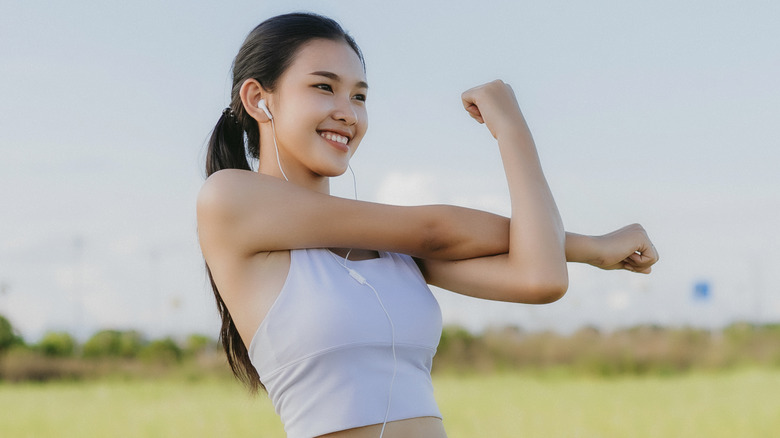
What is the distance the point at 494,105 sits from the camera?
5.84ft

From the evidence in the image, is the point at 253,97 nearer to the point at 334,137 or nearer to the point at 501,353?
the point at 334,137

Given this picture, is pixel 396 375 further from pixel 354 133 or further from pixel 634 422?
pixel 634 422

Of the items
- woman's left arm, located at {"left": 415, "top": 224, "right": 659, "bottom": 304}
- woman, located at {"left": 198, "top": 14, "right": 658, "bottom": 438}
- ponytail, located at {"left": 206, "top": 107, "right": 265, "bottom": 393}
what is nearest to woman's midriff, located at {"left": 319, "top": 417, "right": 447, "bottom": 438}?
woman, located at {"left": 198, "top": 14, "right": 658, "bottom": 438}

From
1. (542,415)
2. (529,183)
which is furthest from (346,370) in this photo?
(542,415)

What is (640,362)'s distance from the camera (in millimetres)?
8453

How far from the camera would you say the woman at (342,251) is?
158 centimetres

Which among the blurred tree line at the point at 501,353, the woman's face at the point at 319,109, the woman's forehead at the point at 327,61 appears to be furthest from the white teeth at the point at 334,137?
the blurred tree line at the point at 501,353

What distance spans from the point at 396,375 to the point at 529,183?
477 millimetres

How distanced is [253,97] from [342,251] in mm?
429

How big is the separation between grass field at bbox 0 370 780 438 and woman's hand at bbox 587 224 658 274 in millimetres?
4618

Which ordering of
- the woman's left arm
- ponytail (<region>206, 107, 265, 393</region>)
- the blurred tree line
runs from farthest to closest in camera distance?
the blurred tree line, ponytail (<region>206, 107, 265, 393</region>), the woman's left arm

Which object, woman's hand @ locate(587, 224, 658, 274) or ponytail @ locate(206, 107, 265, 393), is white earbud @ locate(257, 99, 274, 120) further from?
woman's hand @ locate(587, 224, 658, 274)

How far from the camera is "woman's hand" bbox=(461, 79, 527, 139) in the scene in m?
1.75

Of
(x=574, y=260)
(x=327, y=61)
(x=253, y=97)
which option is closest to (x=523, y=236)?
(x=574, y=260)
